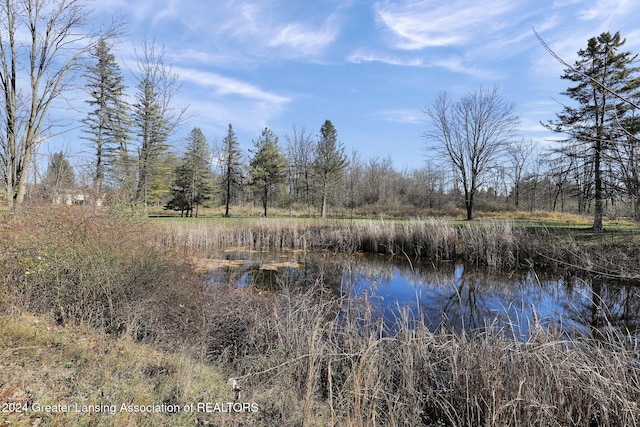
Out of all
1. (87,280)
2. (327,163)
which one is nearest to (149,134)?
(87,280)

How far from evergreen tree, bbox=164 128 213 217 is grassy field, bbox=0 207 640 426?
27.0 metres

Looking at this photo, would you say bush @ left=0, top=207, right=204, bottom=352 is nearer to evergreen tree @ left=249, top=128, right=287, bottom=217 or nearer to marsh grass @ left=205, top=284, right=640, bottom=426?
marsh grass @ left=205, top=284, right=640, bottom=426

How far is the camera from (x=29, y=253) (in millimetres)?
4016

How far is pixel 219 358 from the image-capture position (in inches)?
136

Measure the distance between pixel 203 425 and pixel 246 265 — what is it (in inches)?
332

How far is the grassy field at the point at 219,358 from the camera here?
93.4 inches

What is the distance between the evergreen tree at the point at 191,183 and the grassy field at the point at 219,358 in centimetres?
2697

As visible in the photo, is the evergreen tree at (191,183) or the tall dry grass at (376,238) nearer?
the tall dry grass at (376,238)

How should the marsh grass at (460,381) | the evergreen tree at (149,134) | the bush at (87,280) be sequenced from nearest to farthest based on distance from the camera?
the marsh grass at (460,381), the bush at (87,280), the evergreen tree at (149,134)

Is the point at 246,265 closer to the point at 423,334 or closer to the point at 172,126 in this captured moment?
the point at 172,126

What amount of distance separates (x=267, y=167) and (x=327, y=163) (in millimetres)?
6515

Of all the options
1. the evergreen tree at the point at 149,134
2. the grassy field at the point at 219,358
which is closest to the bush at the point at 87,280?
the grassy field at the point at 219,358

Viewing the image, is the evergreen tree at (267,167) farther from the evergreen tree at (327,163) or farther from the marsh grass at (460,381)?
the marsh grass at (460,381)

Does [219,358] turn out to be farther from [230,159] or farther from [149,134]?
[230,159]
